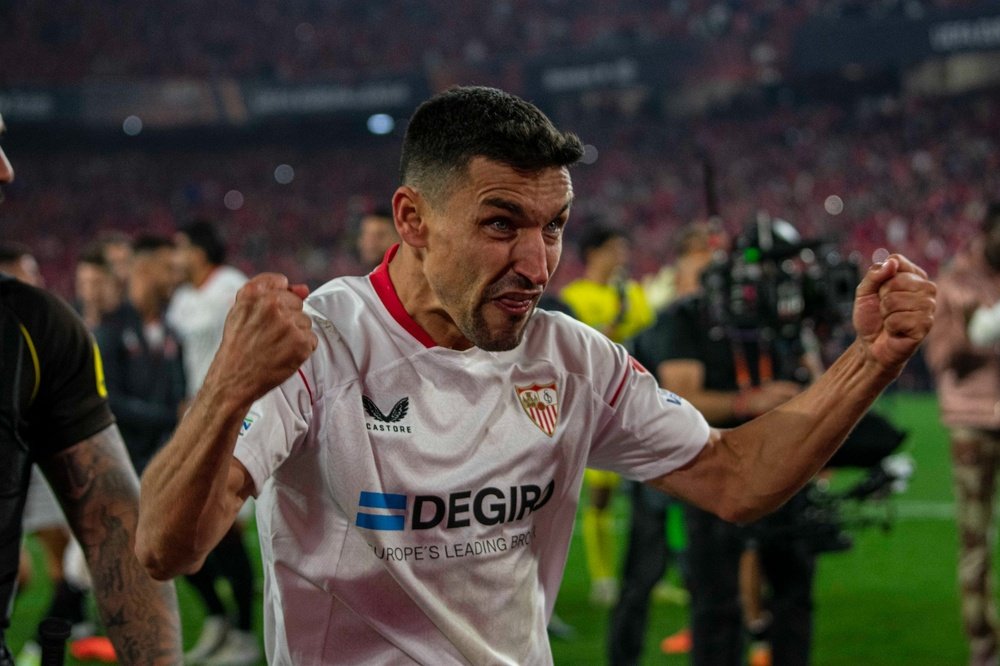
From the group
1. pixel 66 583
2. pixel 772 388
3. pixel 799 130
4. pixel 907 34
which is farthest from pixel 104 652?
pixel 799 130

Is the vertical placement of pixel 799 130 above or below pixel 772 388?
above

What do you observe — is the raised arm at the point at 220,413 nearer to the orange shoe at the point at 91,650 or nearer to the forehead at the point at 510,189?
the forehead at the point at 510,189

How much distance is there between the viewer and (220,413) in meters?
1.92

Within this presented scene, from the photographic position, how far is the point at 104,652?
6988mm

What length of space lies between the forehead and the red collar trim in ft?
0.94

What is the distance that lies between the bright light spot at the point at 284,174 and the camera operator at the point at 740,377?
33.5m

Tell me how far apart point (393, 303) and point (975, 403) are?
14.8 feet

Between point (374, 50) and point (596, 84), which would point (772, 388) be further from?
A: point (374, 50)

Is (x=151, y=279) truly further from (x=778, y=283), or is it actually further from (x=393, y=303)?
(x=393, y=303)

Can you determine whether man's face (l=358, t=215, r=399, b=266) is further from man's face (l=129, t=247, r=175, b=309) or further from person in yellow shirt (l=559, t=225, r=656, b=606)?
person in yellow shirt (l=559, t=225, r=656, b=606)

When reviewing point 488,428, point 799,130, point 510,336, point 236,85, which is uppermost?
point 236,85

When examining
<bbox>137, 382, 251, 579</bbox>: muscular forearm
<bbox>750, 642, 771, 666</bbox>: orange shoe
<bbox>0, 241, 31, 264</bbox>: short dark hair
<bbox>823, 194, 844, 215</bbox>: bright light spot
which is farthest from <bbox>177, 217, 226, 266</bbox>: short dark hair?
<bbox>823, 194, 844, 215</bbox>: bright light spot

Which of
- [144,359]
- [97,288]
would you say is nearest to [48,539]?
[144,359]

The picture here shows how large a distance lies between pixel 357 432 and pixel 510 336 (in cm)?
32
